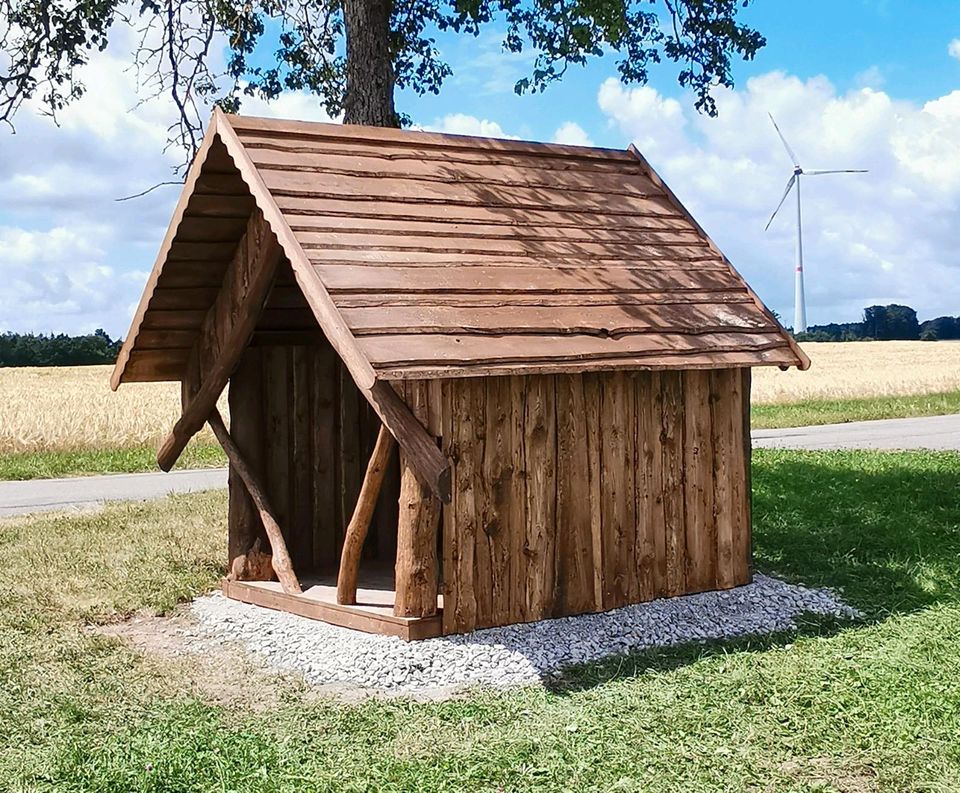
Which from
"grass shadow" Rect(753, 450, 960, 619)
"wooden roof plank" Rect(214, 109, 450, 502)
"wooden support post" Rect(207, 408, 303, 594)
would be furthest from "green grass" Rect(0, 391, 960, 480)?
"wooden roof plank" Rect(214, 109, 450, 502)

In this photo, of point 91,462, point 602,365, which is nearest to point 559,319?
point 602,365

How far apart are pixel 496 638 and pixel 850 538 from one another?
5.63 metres

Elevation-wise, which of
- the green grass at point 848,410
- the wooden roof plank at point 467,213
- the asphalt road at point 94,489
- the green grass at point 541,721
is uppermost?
the wooden roof plank at point 467,213

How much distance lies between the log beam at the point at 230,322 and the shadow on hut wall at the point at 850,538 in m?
3.77

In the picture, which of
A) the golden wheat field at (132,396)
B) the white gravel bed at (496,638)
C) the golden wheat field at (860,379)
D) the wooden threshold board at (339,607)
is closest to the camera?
the white gravel bed at (496,638)

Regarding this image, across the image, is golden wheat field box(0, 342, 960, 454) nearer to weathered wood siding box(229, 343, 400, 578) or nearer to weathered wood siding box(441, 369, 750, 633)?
weathered wood siding box(229, 343, 400, 578)

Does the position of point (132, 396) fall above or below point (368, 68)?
below

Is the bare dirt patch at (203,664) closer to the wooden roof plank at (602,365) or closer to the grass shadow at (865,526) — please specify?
the wooden roof plank at (602,365)

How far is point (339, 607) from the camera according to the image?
28.6ft

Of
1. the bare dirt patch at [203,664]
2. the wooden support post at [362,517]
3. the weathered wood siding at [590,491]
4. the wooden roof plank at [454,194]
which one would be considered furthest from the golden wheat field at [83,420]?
the weathered wood siding at [590,491]

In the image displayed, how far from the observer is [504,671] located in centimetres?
780

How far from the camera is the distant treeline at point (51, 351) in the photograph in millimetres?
55500

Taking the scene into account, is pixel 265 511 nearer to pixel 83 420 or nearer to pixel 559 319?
pixel 559 319

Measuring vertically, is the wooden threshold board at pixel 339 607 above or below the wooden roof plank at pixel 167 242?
below
